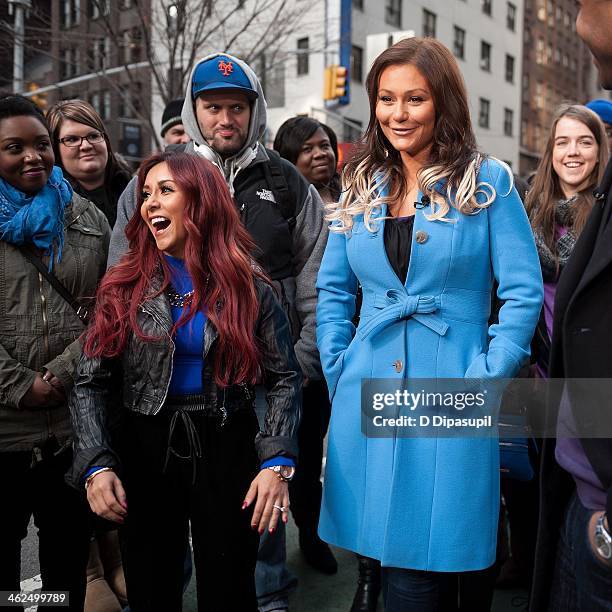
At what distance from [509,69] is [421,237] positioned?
135 feet

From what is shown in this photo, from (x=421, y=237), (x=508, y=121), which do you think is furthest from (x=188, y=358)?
(x=508, y=121)

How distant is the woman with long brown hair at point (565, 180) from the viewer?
3.66 metres

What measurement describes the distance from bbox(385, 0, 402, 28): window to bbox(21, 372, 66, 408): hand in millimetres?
30222

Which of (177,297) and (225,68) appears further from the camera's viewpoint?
(225,68)

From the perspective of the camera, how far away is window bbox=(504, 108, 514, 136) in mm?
39562

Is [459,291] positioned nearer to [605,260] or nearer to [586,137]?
[605,260]

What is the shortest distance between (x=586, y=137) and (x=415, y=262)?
1.94 m

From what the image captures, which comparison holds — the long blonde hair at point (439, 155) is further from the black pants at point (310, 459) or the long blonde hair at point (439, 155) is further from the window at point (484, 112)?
the window at point (484, 112)

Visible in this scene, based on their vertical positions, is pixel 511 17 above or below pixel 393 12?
above

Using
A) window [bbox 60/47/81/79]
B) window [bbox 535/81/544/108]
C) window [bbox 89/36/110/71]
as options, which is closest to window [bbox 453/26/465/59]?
window [bbox 535/81/544/108]

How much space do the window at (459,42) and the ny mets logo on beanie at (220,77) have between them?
34.3m

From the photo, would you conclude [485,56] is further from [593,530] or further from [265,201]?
[593,530]

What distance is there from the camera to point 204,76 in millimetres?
3355

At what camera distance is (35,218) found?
275cm
